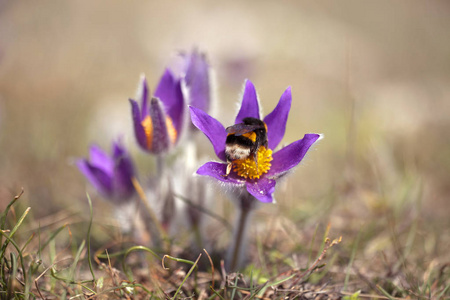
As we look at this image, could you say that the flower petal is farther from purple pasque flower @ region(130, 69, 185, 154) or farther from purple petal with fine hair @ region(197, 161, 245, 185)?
purple petal with fine hair @ region(197, 161, 245, 185)

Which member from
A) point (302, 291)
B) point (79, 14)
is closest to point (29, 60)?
point (79, 14)

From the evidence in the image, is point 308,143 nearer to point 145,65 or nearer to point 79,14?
point 145,65

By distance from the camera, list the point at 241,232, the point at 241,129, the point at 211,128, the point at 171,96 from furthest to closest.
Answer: the point at 171,96 < the point at 241,232 < the point at 211,128 < the point at 241,129

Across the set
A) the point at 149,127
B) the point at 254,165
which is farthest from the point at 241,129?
the point at 149,127

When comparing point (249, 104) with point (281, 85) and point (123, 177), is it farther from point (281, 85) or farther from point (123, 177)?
point (281, 85)

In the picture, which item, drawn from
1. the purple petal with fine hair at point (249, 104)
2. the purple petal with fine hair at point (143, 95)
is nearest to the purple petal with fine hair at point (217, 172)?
the purple petal with fine hair at point (249, 104)

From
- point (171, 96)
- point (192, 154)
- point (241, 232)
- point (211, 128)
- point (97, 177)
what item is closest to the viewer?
point (211, 128)
